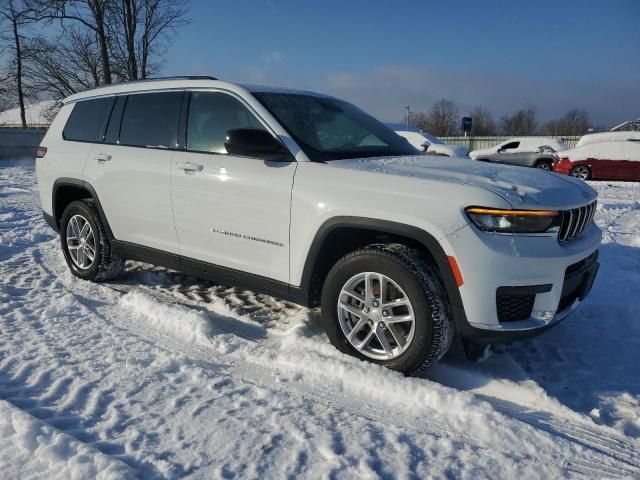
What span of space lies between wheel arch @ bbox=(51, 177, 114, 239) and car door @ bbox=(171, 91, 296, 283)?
1.10 metres

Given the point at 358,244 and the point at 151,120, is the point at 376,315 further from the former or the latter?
the point at 151,120

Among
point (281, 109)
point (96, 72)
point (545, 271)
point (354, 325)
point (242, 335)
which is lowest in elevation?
point (242, 335)

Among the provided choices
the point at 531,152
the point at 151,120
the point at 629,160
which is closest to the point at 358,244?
the point at 151,120

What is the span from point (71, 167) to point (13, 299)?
1.30m

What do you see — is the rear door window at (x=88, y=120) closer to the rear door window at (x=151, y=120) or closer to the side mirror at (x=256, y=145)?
the rear door window at (x=151, y=120)

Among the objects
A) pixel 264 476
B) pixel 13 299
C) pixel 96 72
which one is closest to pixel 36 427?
pixel 264 476

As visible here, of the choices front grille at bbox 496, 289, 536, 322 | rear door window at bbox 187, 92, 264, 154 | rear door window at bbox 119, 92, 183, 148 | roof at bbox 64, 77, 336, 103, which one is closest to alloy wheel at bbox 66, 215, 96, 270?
rear door window at bbox 119, 92, 183, 148

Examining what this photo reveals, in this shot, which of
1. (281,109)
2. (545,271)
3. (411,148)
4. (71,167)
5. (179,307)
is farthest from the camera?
(71,167)

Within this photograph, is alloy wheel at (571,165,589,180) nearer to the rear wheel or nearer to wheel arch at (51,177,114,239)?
the rear wheel

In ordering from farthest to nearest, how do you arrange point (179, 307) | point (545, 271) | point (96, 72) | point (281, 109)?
1. point (96, 72)
2. point (179, 307)
3. point (281, 109)
4. point (545, 271)

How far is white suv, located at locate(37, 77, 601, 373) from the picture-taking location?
8.43 feet

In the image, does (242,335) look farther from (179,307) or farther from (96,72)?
(96,72)

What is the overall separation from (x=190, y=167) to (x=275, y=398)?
5.96 ft

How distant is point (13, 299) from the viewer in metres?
3.99
